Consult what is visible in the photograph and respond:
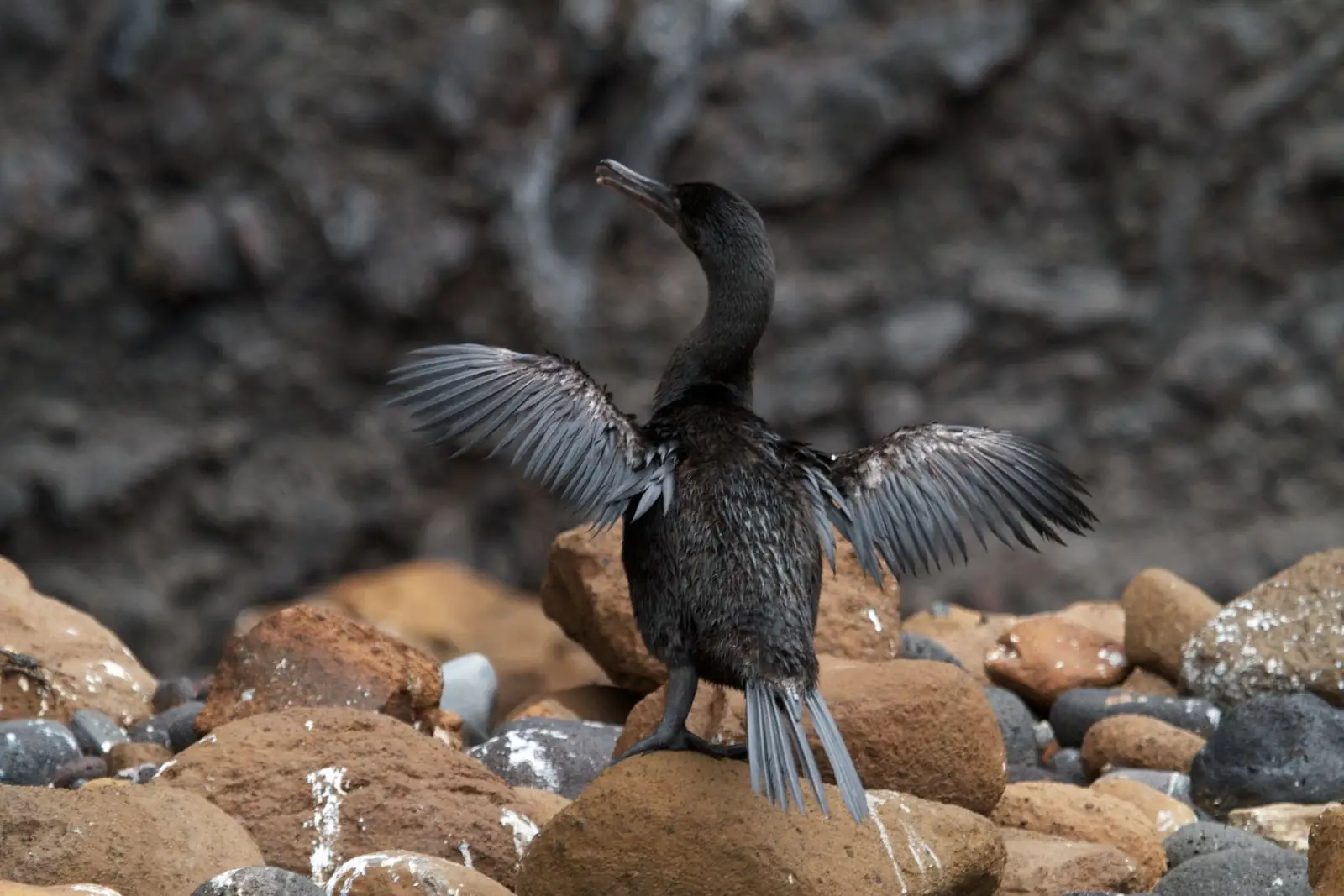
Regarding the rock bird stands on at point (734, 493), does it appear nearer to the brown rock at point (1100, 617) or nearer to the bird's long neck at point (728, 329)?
the bird's long neck at point (728, 329)

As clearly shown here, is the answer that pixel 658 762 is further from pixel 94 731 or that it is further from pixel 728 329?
pixel 94 731

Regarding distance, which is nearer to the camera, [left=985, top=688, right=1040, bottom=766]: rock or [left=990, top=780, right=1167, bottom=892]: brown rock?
[left=990, top=780, right=1167, bottom=892]: brown rock

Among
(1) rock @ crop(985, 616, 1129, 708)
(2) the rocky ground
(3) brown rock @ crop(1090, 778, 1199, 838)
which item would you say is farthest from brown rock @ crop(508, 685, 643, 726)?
(3) brown rock @ crop(1090, 778, 1199, 838)

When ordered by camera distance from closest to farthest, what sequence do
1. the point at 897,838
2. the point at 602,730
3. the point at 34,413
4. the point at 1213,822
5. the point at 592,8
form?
the point at 897,838 → the point at 1213,822 → the point at 602,730 → the point at 34,413 → the point at 592,8

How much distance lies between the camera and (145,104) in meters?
10.6

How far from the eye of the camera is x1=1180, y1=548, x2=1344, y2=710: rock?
6602mm

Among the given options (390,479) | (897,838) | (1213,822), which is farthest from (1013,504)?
(390,479)

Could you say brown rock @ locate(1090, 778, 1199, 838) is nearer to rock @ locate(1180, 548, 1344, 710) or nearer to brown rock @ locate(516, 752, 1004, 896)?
rock @ locate(1180, 548, 1344, 710)

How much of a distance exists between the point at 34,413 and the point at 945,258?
617 centimetres

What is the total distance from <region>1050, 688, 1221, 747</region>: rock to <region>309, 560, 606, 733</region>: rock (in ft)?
11.2

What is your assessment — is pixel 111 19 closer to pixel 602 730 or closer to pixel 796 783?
pixel 602 730

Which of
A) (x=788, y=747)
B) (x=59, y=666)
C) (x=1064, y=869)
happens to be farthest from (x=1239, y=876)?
(x=59, y=666)

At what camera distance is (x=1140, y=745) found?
20.6ft

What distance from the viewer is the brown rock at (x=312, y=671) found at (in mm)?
5645
